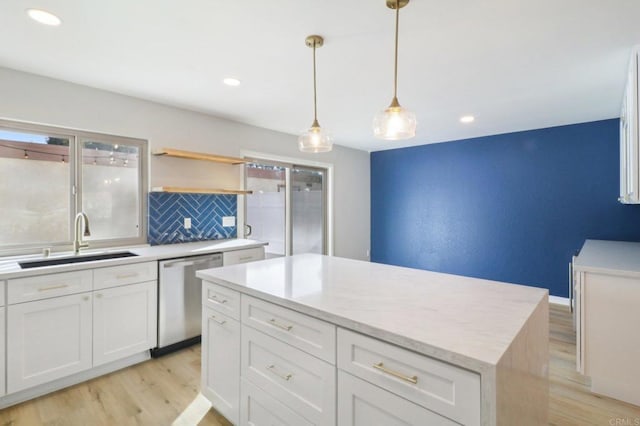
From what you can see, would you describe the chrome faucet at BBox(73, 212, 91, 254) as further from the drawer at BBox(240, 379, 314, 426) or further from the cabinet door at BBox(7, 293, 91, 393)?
the drawer at BBox(240, 379, 314, 426)

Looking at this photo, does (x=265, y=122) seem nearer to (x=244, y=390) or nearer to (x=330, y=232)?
(x=330, y=232)

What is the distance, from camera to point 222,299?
1.81 meters

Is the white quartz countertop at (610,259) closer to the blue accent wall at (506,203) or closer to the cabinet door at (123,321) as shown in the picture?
the blue accent wall at (506,203)

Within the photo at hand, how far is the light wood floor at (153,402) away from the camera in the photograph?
76.3 inches

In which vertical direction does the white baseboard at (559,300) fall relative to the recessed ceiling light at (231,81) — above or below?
below

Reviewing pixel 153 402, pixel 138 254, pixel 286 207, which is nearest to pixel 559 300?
pixel 286 207

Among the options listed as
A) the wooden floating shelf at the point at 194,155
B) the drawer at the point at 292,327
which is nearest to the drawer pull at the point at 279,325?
the drawer at the point at 292,327

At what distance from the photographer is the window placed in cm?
250

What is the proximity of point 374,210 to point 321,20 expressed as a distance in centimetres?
448

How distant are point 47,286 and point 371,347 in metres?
2.28

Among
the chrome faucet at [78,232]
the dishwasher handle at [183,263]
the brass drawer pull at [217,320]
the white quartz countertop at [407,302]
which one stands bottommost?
the brass drawer pull at [217,320]

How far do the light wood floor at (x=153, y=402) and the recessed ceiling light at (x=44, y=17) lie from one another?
237 cm

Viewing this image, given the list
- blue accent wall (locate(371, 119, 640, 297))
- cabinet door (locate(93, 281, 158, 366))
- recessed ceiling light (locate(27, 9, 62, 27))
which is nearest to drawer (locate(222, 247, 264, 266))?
cabinet door (locate(93, 281, 158, 366))

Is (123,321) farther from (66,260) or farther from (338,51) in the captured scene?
(338,51)
